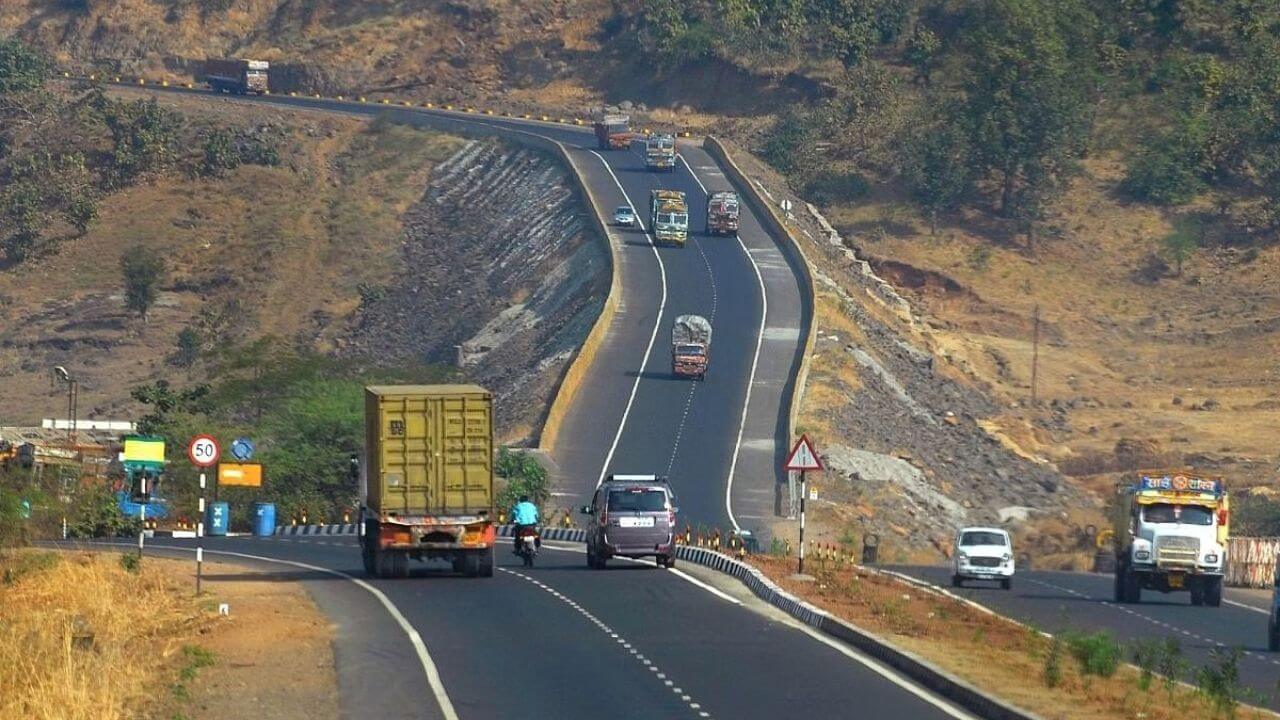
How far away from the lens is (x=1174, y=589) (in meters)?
49.1

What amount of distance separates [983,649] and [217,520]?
3819cm

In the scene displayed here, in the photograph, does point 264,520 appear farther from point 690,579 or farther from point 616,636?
point 616,636

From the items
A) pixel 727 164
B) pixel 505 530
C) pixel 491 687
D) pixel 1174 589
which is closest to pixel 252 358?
pixel 505 530

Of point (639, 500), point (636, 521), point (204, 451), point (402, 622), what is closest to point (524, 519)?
point (636, 521)

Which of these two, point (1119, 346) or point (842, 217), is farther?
point (842, 217)

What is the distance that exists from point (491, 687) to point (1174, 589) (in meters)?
24.1

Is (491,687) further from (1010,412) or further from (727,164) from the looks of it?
(727,164)

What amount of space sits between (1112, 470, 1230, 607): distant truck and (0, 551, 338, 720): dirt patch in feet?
59.6

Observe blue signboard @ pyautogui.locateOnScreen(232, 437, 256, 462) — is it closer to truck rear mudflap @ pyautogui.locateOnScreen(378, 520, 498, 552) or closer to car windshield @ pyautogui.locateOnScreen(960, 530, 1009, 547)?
truck rear mudflap @ pyautogui.locateOnScreen(378, 520, 498, 552)

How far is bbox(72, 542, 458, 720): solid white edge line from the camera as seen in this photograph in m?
28.1

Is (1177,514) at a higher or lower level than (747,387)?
lower

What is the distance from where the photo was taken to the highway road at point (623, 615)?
28.2 meters

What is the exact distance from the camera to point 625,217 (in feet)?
376

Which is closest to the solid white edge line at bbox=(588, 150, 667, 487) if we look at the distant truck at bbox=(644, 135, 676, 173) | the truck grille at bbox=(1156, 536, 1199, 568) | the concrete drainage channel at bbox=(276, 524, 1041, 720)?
the distant truck at bbox=(644, 135, 676, 173)
